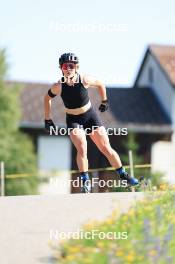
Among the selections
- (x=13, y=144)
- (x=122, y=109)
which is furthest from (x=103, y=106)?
(x=122, y=109)

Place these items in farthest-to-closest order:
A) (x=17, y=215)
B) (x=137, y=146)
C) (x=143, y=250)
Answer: (x=137, y=146) → (x=17, y=215) → (x=143, y=250)

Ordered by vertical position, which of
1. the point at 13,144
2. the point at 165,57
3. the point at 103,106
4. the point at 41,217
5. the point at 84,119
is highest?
the point at 165,57

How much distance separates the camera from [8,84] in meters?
38.1

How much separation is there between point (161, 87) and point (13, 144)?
8384 mm

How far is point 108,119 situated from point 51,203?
84.3 feet

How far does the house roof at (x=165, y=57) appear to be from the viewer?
3709 cm

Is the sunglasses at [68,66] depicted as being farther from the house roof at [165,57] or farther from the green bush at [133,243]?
the house roof at [165,57]

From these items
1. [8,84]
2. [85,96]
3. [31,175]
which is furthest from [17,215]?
[8,84]

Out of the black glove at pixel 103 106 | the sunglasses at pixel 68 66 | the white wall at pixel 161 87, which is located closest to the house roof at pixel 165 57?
the white wall at pixel 161 87

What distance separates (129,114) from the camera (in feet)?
122

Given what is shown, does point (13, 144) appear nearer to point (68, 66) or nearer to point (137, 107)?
point (137, 107)

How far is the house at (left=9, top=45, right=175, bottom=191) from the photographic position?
3444cm

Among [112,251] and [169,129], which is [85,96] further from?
[169,129]

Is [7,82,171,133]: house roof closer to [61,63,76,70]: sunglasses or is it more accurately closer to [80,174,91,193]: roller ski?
[80,174,91,193]: roller ski
